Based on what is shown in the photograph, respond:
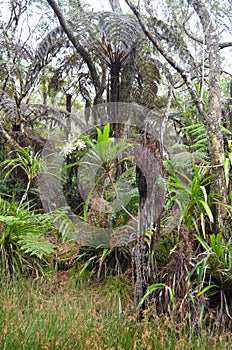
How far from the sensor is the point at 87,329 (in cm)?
216

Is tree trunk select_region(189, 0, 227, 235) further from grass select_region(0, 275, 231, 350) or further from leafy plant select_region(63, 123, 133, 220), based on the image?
grass select_region(0, 275, 231, 350)

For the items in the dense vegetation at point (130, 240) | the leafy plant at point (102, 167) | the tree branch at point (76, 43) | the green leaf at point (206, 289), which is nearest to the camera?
the dense vegetation at point (130, 240)

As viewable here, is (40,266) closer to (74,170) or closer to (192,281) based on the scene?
(192,281)

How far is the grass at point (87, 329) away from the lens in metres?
1.92

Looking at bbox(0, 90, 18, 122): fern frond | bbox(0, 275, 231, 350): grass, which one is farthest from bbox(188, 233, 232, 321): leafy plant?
bbox(0, 90, 18, 122): fern frond

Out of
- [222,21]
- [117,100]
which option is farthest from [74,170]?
[222,21]

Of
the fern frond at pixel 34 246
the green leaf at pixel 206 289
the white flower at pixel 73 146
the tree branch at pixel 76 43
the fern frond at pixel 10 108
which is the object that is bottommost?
the green leaf at pixel 206 289

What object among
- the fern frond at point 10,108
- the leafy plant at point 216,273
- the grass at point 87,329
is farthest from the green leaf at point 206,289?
Result: the fern frond at point 10,108

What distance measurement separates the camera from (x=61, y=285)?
3.10 meters

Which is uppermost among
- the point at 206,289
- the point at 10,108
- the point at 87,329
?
the point at 10,108

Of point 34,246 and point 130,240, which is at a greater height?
point 130,240

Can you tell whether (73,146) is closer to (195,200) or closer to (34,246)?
(34,246)

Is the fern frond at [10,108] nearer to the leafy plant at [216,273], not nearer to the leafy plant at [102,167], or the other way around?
the leafy plant at [102,167]

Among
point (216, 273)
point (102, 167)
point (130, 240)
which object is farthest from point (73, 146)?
point (216, 273)
